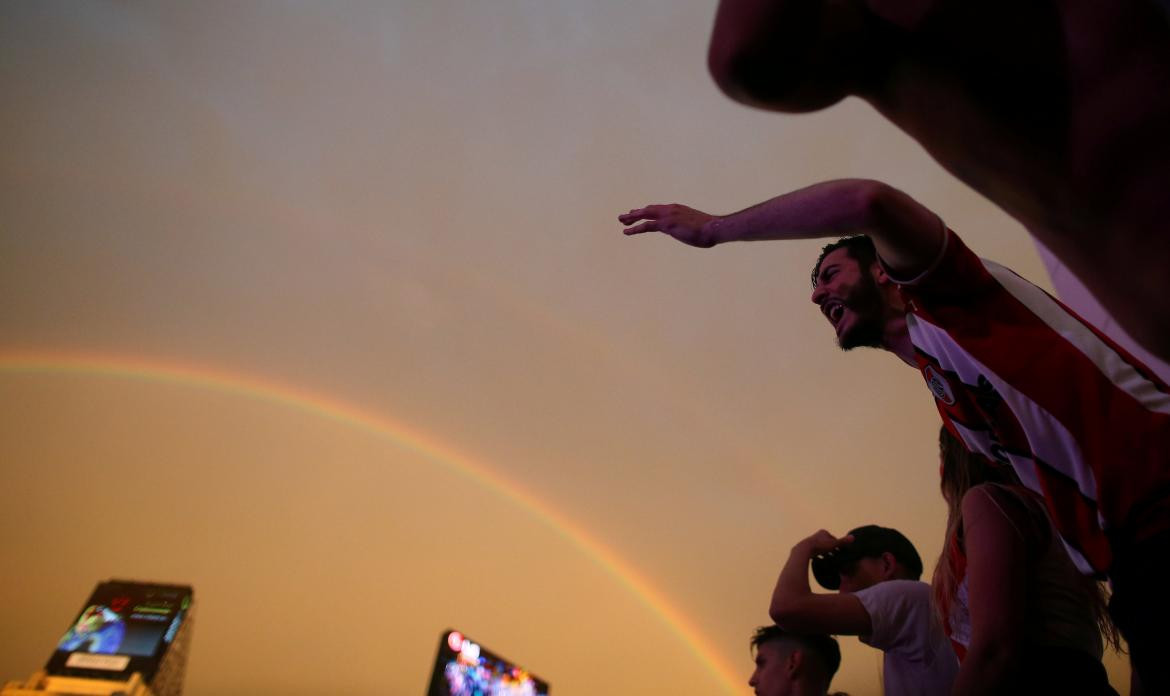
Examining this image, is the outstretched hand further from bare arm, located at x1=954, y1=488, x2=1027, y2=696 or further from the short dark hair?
the short dark hair

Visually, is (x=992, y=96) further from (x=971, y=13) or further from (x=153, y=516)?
(x=153, y=516)

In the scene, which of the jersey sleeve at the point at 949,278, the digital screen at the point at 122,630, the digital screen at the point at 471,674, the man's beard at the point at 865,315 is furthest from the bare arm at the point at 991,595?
the digital screen at the point at 122,630

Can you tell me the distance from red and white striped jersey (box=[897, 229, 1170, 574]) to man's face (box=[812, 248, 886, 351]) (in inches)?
10.5

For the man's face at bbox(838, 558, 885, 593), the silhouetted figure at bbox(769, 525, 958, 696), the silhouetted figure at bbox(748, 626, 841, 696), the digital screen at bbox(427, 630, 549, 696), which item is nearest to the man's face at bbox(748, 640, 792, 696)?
the silhouetted figure at bbox(748, 626, 841, 696)

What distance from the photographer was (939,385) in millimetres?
959

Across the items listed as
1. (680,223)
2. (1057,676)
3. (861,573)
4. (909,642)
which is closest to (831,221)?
(680,223)

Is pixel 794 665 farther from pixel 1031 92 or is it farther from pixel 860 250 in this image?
pixel 1031 92

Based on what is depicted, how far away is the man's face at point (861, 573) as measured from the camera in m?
1.75

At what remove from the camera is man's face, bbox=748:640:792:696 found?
71.1 inches

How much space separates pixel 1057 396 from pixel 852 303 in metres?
0.44

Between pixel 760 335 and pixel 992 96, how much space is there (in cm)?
291

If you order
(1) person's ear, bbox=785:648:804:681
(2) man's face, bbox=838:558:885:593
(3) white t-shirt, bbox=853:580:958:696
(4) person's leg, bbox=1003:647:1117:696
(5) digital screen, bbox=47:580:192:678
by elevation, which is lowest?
(4) person's leg, bbox=1003:647:1117:696

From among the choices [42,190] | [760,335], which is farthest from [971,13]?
[42,190]

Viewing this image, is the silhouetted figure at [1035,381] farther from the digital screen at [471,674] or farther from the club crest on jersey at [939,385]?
the digital screen at [471,674]
